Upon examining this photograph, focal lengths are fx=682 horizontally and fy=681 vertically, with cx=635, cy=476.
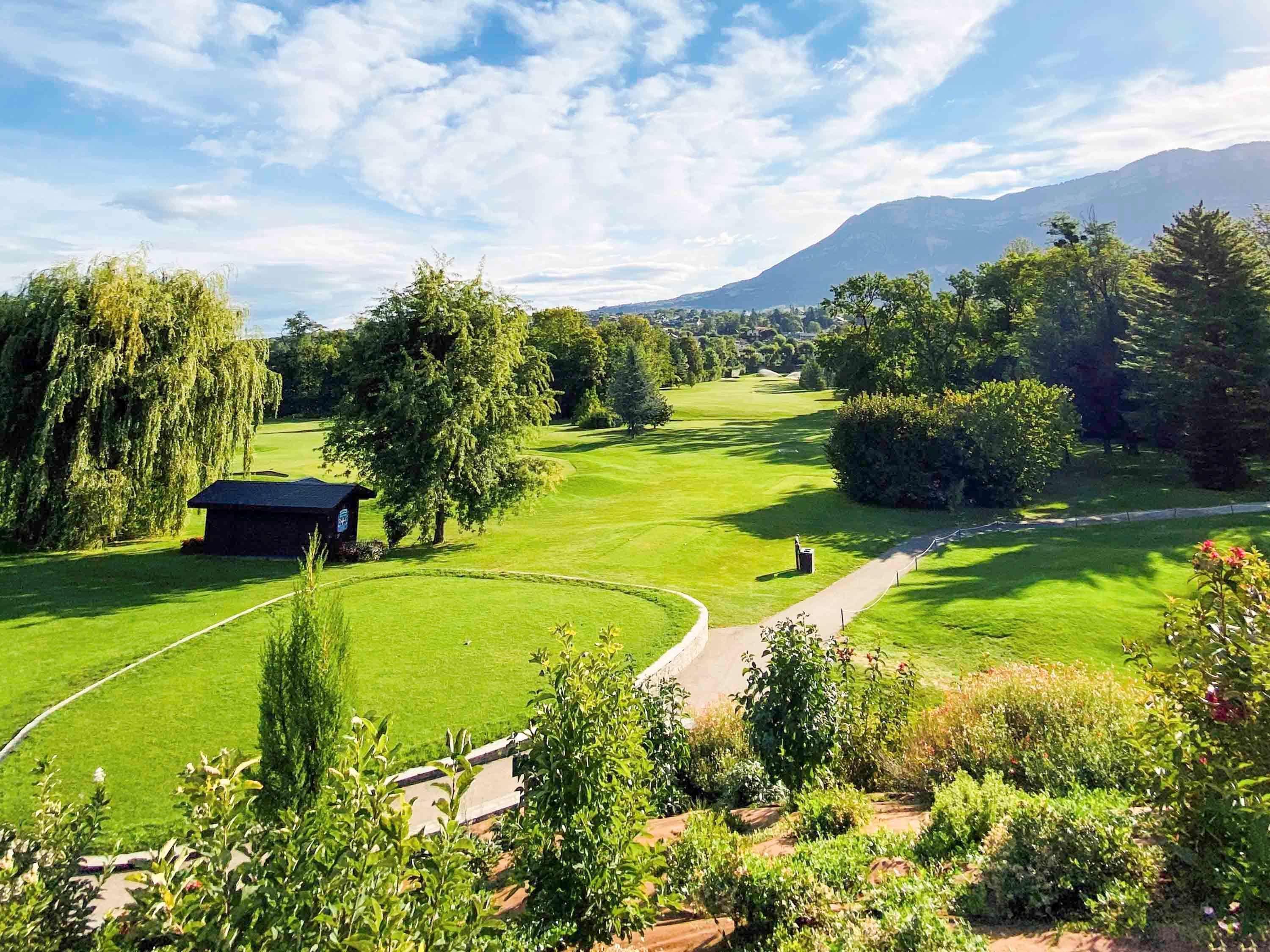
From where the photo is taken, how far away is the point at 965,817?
283 inches

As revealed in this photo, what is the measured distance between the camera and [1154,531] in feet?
96.9

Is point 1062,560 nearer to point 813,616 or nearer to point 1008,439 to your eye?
point 813,616

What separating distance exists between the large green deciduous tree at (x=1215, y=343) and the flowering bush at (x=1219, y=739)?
42.3 m

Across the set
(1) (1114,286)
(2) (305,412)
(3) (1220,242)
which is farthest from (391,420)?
(2) (305,412)

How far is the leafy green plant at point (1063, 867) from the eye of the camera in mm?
5906

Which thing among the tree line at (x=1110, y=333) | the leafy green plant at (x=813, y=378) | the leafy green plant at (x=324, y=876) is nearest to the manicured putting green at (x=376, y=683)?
the leafy green plant at (x=324, y=876)

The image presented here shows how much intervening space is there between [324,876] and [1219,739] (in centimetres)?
675

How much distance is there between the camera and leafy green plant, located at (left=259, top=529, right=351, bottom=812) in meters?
8.38

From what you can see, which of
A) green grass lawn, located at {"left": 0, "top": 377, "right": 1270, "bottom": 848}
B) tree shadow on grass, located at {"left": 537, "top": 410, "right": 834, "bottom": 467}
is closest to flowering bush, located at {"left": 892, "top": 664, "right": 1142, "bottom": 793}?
green grass lawn, located at {"left": 0, "top": 377, "right": 1270, "bottom": 848}

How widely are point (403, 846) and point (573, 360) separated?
85160 millimetres

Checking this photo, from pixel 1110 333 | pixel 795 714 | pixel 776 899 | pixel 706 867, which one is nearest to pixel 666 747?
pixel 795 714

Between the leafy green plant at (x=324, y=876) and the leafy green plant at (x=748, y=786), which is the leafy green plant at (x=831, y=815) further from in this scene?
the leafy green plant at (x=324, y=876)

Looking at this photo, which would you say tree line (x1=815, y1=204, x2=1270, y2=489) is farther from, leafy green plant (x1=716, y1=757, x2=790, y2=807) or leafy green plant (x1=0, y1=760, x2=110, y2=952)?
leafy green plant (x1=0, y1=760, x2=110, y2=952)

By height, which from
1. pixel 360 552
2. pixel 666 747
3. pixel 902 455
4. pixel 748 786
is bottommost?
pixel 748 786
